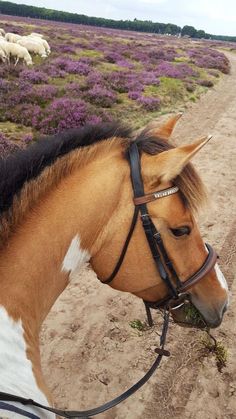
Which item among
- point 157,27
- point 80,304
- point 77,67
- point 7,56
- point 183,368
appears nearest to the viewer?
point 183,368

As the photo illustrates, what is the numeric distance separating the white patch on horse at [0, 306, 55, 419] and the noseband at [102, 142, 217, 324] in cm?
71

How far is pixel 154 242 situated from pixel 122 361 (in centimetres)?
248

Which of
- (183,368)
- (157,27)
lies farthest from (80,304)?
(157,27)

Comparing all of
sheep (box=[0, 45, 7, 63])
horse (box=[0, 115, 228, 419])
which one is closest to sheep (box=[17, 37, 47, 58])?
sheep (box=[0, 45, 7, 63])

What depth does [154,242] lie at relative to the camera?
2.32 m

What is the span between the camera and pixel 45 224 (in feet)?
7.25

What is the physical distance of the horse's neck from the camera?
2.08 m

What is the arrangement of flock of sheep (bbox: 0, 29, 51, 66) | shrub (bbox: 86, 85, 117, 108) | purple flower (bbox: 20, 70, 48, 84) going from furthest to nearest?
flock of sheep (bbox: 0, 29, 51, 66) → purple flower (bbox: 20, 70, 48, 84) → shrub (bbox: 86, 85, 117, 108)

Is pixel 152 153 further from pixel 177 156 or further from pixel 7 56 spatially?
pixel 7 56

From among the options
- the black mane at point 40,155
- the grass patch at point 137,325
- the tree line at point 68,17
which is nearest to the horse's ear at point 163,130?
the black mane at point 40,155

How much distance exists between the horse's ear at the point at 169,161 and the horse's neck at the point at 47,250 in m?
0.21

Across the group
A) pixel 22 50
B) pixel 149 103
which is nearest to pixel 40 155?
pixel 149 103

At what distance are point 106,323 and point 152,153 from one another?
10.0 ft

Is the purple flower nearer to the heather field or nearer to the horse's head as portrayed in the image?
the heather field
